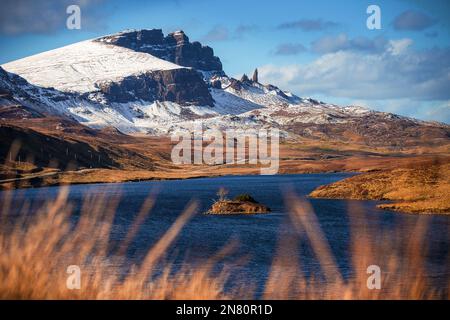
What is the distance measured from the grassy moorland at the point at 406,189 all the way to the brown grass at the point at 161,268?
1005 centimetres

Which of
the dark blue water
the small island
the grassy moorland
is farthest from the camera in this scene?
the small island

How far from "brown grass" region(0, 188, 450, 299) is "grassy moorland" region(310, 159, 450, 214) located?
10.1m

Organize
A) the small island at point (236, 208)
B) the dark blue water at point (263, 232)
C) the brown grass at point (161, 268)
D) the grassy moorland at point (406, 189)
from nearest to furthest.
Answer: the brown grass at point (161, 268)
the dark blue water at point (263, 232)
the grassy moorland at point (406, 189)
the small island at point (236, 208)

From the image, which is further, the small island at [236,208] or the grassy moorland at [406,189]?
the small island at [236,208]

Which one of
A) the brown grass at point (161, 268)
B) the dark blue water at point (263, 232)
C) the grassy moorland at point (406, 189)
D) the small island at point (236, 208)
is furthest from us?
the small island at point (236, 208)

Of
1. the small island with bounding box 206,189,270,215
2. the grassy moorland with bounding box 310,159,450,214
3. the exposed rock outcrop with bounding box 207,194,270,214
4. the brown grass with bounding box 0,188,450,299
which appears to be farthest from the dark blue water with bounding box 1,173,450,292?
the grassy moorland with bounding box 310,159,450,214

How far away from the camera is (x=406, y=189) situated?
311 feet

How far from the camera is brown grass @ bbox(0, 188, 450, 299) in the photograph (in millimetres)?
12484

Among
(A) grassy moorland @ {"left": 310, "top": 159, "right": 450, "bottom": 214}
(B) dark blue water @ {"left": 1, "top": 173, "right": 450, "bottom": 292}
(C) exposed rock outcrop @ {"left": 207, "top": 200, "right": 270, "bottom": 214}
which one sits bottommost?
(B) dark blue water @ {"left": 1, "top": 173, "right": 450, "bottom": 292}

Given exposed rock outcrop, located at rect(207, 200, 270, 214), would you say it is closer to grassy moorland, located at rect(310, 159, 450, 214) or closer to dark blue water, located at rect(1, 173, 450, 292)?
dark blue water, located at rect(1, 173, 450, 292)

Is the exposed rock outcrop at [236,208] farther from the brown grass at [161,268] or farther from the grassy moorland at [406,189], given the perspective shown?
the grassy moorland at [406,189]

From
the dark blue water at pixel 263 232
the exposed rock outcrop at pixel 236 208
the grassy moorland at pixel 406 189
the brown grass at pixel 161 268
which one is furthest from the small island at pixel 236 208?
the grassy moorland at pixel 406 189

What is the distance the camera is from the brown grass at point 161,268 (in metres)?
12.5

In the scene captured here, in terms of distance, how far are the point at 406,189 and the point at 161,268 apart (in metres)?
63.9
